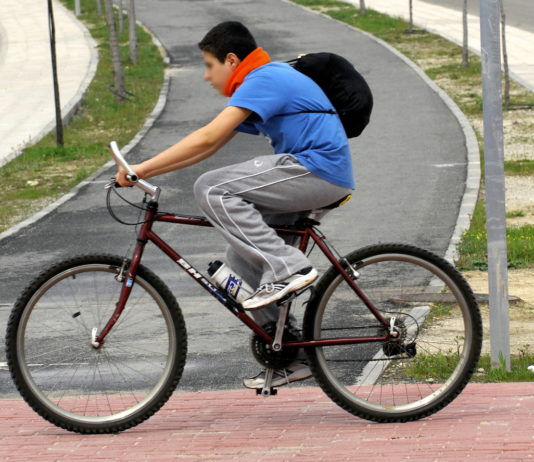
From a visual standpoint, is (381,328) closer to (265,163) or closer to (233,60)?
(265,163)

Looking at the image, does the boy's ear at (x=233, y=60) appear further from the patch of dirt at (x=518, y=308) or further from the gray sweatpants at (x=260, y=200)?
the patch of dirt at (x=518, y=308)

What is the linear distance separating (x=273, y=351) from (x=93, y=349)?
76cm

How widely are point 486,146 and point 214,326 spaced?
9.34 ft

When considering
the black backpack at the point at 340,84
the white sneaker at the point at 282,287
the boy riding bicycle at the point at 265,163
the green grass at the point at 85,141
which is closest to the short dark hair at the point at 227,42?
the boy riding bicycle at the point at 265,163

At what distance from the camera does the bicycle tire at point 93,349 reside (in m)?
5.48

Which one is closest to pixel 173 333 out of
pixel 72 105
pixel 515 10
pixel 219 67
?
pixel 219 67

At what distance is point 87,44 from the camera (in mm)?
34656

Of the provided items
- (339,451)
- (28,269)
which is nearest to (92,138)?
(28,269)

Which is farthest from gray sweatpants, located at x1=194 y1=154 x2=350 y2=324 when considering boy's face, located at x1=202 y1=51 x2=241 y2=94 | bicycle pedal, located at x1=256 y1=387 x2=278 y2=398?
bicycle pedal, located at x1=256 y1=387 x2=278 y2=398

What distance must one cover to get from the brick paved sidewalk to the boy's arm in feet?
3.50

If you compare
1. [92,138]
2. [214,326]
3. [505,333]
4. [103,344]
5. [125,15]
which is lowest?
[125,15]

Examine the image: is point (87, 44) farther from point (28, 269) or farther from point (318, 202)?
point (318, 202)

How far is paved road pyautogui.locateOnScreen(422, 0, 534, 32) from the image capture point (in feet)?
116

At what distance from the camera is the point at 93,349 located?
18.6 feet
